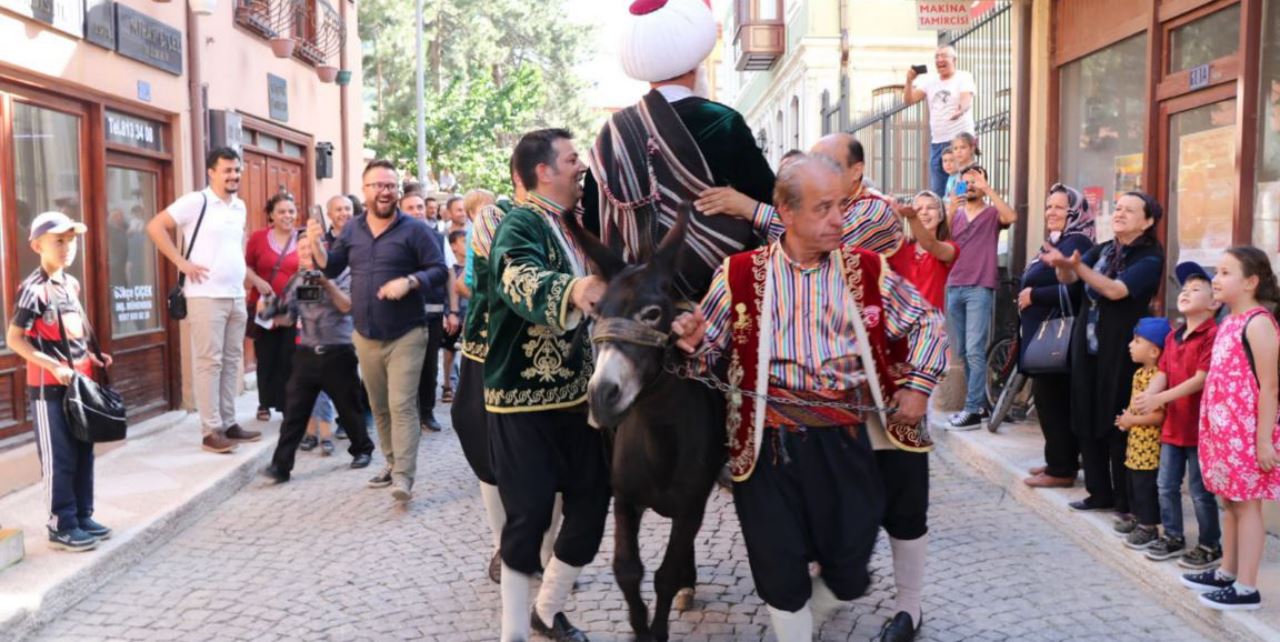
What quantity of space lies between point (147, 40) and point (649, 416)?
7.80m

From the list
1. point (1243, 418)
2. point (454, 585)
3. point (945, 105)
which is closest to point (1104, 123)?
point (945, 105)

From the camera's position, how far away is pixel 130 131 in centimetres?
980

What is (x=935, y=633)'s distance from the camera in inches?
188

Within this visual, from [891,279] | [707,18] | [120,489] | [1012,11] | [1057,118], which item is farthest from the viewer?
[1012,11]

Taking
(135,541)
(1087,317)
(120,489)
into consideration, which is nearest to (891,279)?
(1087,317)

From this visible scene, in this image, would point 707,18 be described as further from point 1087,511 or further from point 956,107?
point 956,107

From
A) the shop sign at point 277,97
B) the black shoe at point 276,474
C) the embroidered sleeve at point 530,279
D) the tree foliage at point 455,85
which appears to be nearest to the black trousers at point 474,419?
the embroidered sleeve at point 530,279

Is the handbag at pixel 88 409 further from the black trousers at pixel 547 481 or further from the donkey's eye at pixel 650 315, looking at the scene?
the donkey's eye at pixel 650 315

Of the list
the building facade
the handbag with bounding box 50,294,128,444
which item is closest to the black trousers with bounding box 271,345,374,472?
the building facade

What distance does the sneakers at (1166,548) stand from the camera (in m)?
5.47

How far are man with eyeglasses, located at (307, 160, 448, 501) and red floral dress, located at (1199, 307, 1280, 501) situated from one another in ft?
14.4

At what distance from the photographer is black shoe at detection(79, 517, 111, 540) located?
5949mm

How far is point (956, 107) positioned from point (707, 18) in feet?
25.1

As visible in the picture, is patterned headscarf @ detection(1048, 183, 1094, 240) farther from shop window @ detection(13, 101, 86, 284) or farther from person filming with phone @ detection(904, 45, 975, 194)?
shop window @ detection(13, 101, 86, 284)
